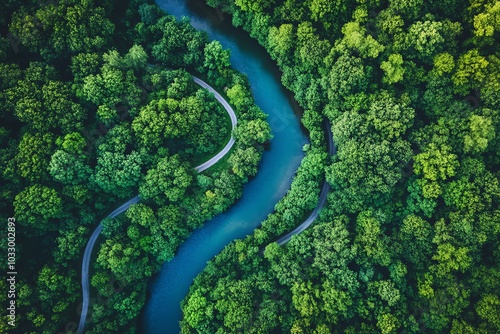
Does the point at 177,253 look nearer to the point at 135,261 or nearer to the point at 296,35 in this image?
the point at 135,261

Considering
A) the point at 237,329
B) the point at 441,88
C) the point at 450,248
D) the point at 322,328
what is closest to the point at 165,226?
the point at 237,329

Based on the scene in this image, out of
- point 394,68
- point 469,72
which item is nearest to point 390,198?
point 394,68

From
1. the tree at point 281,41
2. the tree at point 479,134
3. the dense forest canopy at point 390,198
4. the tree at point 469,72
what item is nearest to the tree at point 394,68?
the dense forest canopy at point 390,198

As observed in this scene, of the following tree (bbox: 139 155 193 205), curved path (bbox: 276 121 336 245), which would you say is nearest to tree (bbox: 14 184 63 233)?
tree (bbox: 139 155 193 205)

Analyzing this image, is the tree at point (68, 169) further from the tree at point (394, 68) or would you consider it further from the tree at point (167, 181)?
the tree at point (394, 68)

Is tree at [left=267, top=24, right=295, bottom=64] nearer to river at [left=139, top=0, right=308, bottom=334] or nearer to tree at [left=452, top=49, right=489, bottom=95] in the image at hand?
river at [left=139, top=0, right=308, bottom=334]
